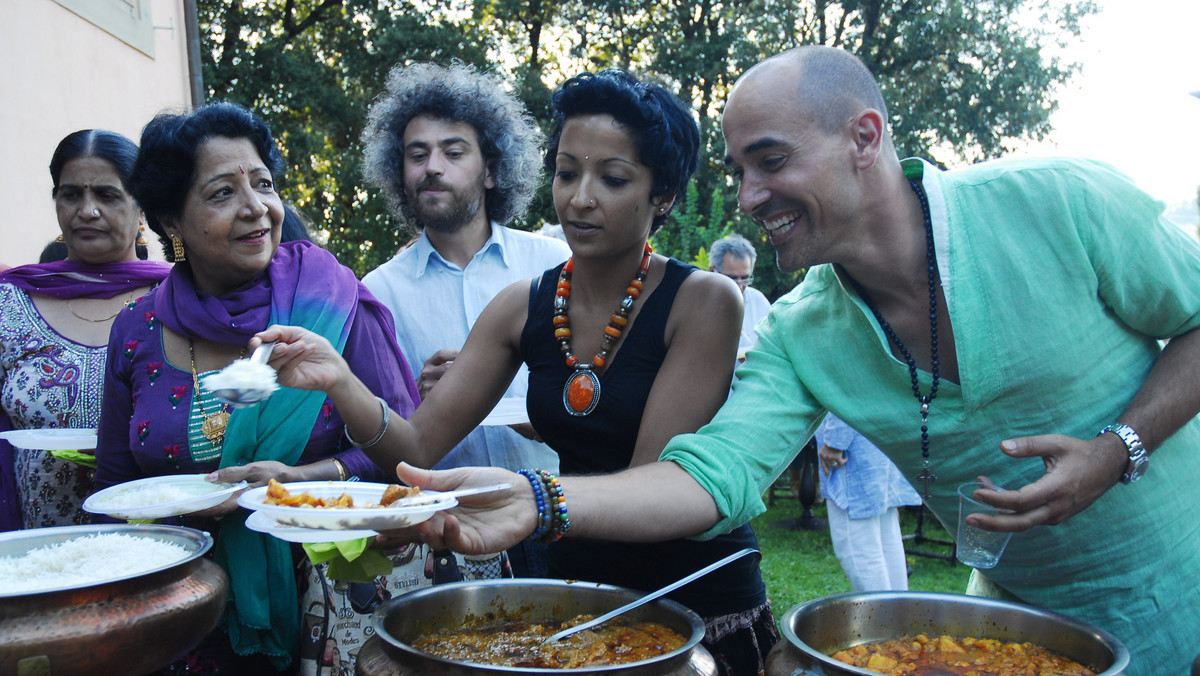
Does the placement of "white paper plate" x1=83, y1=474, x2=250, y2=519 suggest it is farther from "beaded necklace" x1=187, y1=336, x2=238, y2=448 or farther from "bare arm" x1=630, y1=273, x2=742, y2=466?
"bare arm" x1=630, y1=273, x2=742, y2=466

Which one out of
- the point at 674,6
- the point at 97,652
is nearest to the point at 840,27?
the point at 674,6

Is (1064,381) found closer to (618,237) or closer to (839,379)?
(839,379)

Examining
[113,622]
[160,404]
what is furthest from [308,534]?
[160,404]

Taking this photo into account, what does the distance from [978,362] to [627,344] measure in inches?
31.6

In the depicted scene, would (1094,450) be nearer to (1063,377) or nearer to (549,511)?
(1063,377)

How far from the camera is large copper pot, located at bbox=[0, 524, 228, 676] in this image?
145 centimetres

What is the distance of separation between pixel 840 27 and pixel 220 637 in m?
19.8

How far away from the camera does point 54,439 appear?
2.53 m

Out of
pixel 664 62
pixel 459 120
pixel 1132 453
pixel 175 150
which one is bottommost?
pixel 1132 453

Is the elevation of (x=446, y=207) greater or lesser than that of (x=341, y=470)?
greater

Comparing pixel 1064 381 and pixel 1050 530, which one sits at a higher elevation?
pixel 1064 381

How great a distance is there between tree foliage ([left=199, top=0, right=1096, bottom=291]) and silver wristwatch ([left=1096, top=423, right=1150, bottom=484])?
15.1 m

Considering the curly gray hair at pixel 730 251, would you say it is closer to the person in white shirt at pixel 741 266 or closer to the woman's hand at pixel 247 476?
the person in white shirt at pixel 741 266

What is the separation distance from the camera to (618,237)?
2.19m
